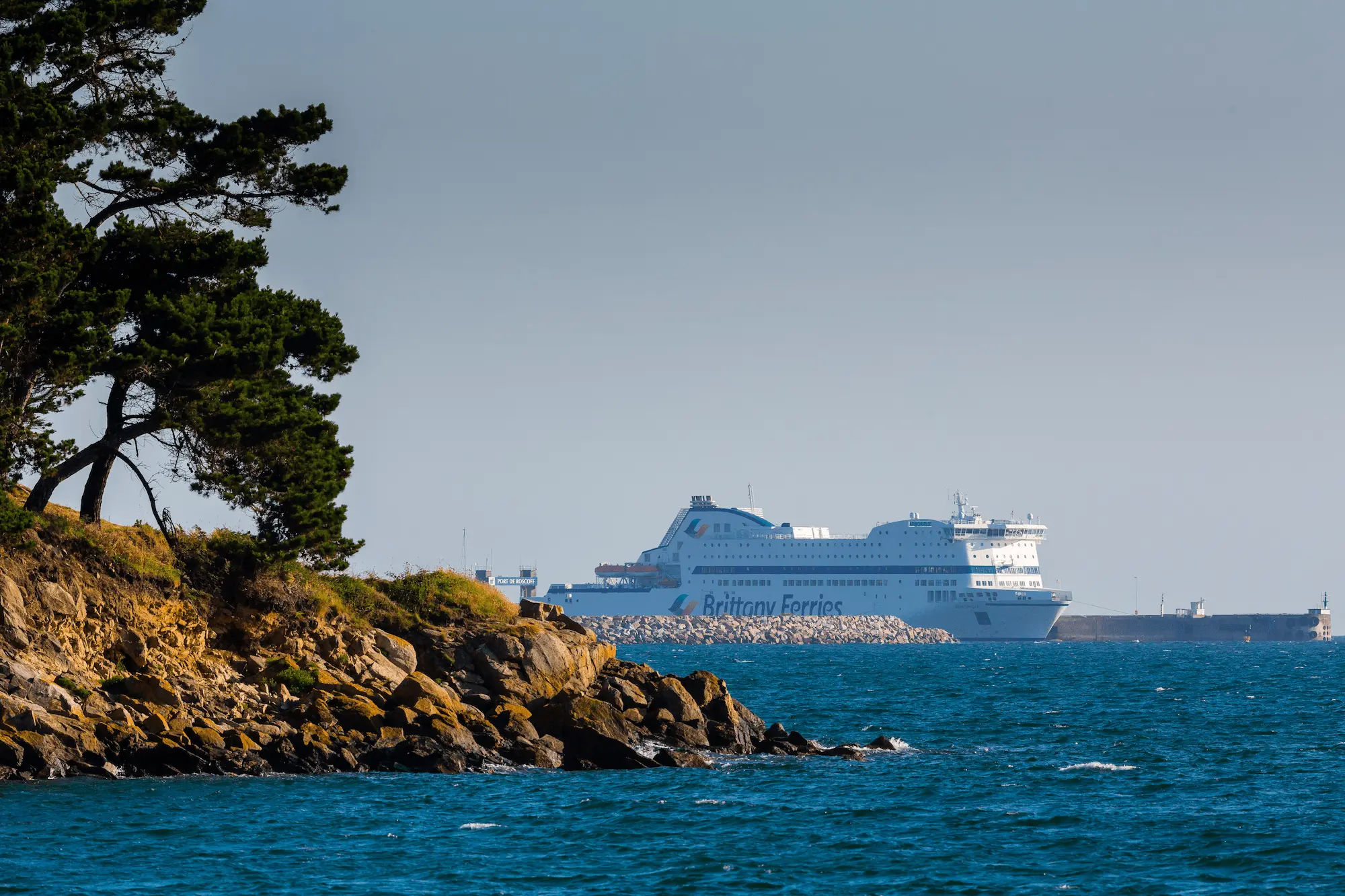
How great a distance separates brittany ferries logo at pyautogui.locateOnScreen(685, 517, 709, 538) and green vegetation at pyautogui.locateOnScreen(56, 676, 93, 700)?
396 ft

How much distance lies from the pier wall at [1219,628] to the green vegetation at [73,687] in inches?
5695

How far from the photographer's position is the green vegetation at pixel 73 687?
27.0 m

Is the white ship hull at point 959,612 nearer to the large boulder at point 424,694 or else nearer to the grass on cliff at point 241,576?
the grass on cliff at point 241,576

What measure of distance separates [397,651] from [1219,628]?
147 metres

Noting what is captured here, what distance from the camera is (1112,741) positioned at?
39.3 meters

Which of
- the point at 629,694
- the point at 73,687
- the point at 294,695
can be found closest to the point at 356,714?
the point at 294,695

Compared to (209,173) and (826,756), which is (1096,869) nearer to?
(826,756)

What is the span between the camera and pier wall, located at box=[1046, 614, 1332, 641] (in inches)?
6427

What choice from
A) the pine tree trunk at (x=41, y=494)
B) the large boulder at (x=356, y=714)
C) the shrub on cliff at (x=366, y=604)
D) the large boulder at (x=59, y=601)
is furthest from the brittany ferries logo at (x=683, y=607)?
the large boulder at (x=59, y=601)

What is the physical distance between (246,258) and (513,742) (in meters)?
11.0

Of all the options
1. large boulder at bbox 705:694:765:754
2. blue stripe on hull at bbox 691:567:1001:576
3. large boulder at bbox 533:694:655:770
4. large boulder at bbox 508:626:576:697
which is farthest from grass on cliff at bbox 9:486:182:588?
blue stripe on hull at bbox 691:567:1001:576

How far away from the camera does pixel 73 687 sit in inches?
1068

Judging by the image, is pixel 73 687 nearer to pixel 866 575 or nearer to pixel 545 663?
pixel 545 663

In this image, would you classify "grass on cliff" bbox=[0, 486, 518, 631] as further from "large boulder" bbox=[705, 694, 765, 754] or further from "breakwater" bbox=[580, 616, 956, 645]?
"breakwater" bbox=[580, 616, 956, 645]
